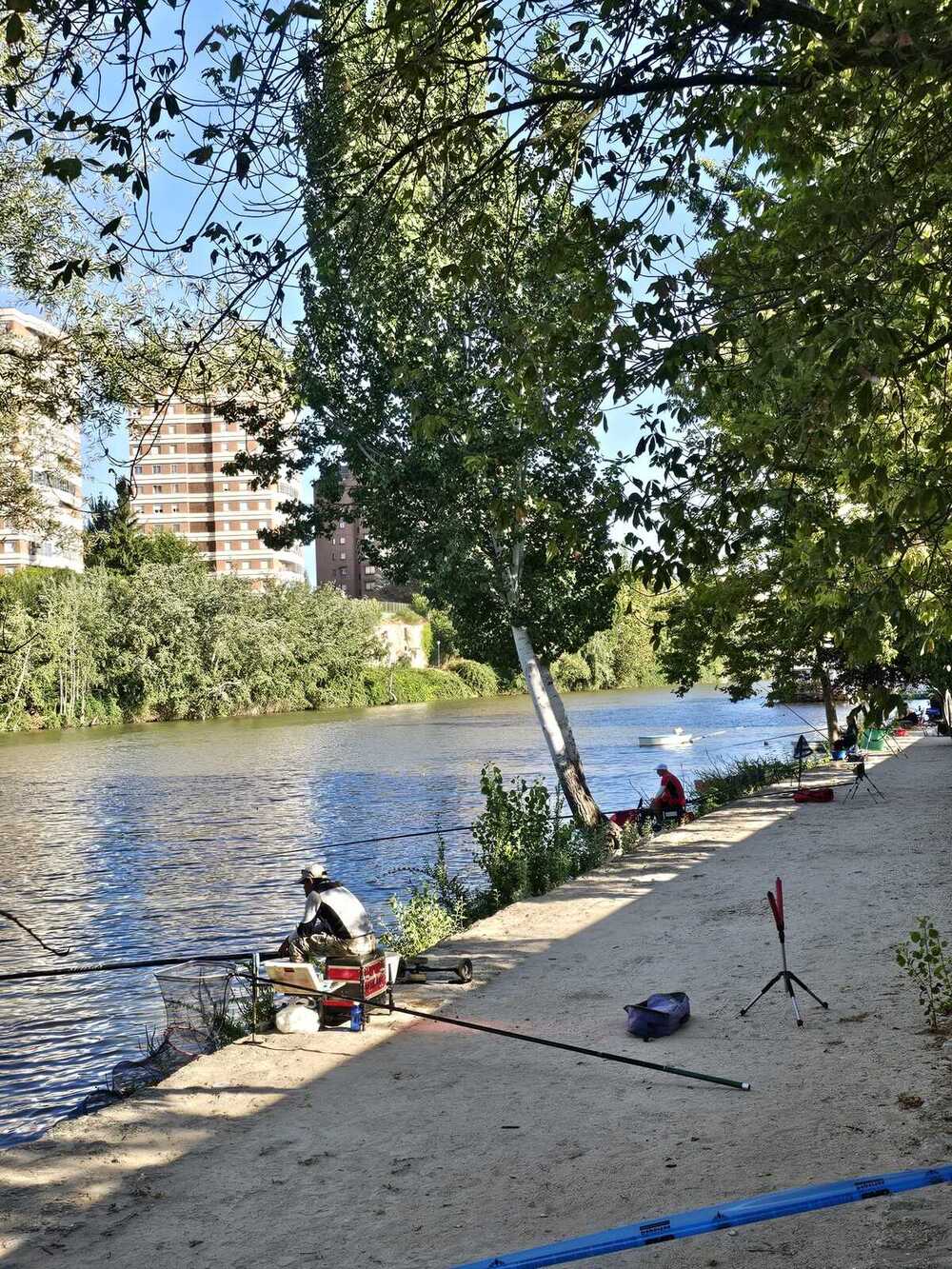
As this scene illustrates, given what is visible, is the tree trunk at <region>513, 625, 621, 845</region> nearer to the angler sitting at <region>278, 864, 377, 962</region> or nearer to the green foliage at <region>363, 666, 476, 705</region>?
the angler sitting at <region>278, 864, 377, 962</region>

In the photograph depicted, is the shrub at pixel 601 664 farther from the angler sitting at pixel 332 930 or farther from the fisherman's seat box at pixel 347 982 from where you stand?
the fisherman's seat box at pixel 347 982

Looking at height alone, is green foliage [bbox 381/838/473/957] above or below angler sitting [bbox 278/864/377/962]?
below

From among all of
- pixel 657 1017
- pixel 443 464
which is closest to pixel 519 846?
pixel 443 464

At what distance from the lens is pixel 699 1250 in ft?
18.2

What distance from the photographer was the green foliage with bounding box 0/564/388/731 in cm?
6744

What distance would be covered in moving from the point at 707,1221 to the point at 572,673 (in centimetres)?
8913

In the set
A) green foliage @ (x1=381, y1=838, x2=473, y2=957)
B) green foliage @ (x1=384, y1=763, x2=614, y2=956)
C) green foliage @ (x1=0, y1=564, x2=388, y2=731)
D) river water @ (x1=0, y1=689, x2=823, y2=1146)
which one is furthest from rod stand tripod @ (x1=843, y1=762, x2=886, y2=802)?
green foliage @ (x1=0, y1=564, x2=388, y2=731)

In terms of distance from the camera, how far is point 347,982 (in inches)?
395

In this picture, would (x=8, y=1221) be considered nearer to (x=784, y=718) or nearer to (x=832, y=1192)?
(x=832, y=1192)

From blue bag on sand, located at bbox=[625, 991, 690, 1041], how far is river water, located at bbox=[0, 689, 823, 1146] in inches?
192

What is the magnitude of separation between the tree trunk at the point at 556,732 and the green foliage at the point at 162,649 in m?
46.5

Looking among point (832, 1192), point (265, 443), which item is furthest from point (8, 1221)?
point (265, 443)

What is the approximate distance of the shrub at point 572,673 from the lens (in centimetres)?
9081

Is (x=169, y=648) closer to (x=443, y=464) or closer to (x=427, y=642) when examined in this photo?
(x=427, y=642)
